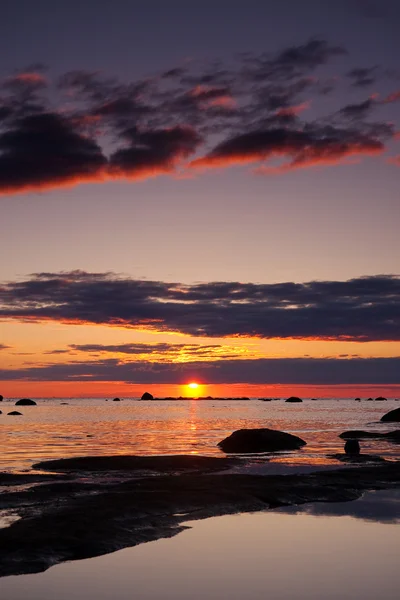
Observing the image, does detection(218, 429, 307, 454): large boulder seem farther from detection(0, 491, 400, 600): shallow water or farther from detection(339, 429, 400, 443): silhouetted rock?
detection(0, 491, 400, 600): shallow water

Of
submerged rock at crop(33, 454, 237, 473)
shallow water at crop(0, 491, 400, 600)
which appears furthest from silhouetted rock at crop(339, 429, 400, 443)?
shallow water at crop(0, 491, 400, 600)

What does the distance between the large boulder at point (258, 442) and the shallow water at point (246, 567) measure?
3185 cm

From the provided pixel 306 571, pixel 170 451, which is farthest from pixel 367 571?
pixel 170 451

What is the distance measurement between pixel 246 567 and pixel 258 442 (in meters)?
38.9

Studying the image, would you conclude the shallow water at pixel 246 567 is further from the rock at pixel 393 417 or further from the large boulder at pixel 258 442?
the rock at pixel 393 417

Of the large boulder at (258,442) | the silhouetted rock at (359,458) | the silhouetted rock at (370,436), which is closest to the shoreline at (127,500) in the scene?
the silhouetted rock at (359,458)

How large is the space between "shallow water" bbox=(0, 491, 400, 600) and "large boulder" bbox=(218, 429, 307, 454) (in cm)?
3185

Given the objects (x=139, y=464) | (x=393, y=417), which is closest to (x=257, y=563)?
(x=139, y=464)

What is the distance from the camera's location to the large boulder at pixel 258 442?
5425 cm

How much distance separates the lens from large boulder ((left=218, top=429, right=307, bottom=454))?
54250 mm

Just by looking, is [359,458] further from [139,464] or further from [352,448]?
[139,464]

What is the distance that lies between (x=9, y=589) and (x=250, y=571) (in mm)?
5449

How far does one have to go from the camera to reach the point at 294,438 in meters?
56.9

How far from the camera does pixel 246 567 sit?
54.0 ft
